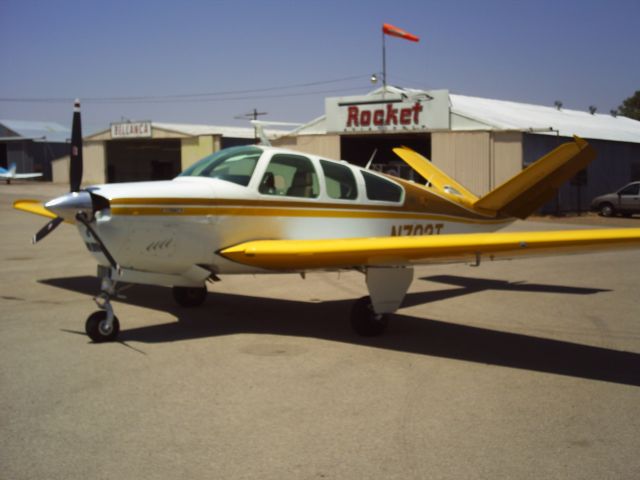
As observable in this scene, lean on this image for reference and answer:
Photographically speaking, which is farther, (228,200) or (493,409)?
(228,200)

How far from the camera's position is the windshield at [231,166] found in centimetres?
809

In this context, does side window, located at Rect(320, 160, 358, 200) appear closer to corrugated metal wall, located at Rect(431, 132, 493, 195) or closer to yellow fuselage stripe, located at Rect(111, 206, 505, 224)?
yellow fuselage stripe, located at Rect(111, 206, 505, 224)

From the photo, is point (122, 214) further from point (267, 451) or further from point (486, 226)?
point (486, 226)

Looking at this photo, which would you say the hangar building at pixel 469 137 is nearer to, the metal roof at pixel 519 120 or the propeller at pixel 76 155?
the metal roof at pixel 519 120

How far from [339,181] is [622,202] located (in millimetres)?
26129

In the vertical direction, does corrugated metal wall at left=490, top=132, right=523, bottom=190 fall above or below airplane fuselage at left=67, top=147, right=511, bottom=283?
above

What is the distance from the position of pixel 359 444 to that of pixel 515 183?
249 inches

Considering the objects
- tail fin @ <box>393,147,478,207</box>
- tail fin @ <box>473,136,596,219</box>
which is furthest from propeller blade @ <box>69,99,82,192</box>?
tail fin @ <box>473,136,596,219</box>

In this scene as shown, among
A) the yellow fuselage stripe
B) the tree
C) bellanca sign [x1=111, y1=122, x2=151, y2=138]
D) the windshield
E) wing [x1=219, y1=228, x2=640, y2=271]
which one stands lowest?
wing [x1=219, y1=228, x2=640, y2=271]

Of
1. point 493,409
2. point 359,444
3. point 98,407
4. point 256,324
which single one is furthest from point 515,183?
point 98,407

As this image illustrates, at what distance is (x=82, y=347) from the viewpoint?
7297 millimetres

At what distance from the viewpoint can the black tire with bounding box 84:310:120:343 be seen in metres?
7.43

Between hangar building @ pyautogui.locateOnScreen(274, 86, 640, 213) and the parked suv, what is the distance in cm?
201

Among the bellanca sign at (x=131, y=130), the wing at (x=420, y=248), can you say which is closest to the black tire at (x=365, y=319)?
the wing at (x=420, y=248)
